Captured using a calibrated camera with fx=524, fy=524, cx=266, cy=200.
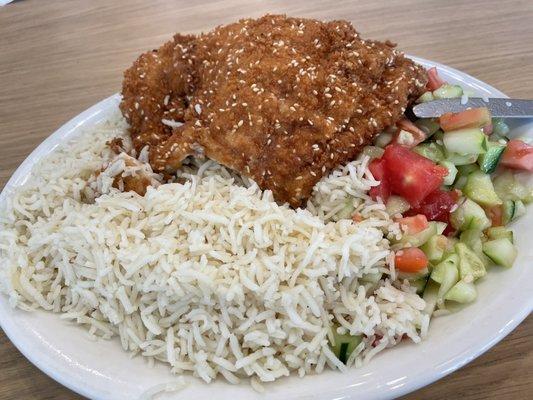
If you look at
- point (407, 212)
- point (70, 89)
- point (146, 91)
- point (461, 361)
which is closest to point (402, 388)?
point (461, 361)

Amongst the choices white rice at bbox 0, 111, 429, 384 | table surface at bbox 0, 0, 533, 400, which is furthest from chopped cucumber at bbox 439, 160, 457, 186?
table surface at bbox 0, 0, 533, 400

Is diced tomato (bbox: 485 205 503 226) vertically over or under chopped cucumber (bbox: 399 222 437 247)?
under

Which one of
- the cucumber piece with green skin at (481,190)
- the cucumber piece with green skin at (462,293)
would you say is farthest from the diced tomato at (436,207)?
the cucumber piece with green skin at (462,293)

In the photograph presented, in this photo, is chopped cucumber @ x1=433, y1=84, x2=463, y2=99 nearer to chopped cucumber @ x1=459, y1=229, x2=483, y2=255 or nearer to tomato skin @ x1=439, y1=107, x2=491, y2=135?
tomato skin @ x1=439, y1=107, x2=491, y2=135

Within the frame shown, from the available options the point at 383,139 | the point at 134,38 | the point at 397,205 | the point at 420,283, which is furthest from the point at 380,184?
the point at 134,38

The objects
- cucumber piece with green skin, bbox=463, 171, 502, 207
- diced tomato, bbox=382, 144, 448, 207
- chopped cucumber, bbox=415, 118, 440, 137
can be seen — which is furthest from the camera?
→ chopped cucumber, bbox=415, 118, 440, 137

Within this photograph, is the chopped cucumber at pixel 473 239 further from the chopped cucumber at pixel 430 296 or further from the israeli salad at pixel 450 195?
the chopped cucumber at pixel 430 296
